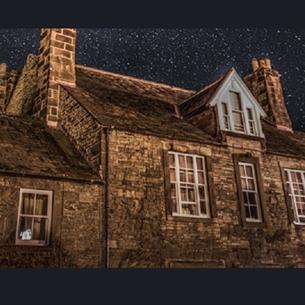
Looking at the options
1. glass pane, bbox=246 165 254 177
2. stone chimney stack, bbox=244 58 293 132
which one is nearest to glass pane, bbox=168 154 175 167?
glass pane, bbox=246 165 254 177

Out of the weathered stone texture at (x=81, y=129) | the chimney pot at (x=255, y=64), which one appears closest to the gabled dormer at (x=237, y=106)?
the weathered stone texture at (x=81, y=129)

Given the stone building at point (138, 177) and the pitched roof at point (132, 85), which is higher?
the pitched roof at point (132, 85)

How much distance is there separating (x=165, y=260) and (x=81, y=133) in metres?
3.95

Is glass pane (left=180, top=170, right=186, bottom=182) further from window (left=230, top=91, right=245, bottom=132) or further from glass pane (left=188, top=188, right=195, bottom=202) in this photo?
window (left=230, top=91, right=245, bottom=132)

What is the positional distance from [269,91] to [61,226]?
10882 mm

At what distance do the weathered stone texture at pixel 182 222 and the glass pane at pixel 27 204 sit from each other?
1.72m

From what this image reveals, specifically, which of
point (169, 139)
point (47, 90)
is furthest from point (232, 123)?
point (47, 90)

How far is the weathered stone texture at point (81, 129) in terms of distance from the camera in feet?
33.0

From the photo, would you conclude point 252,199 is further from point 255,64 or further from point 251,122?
point 255,64

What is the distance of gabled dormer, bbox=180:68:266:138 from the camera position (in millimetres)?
11844

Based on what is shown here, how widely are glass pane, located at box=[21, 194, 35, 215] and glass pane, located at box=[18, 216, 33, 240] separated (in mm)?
147

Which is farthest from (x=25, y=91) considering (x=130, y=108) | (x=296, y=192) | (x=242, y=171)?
(x=296, y=192)

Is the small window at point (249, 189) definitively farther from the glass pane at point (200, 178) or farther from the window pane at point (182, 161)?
the window pane at point (182, 161)

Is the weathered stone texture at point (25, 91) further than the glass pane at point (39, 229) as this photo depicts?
Yes
